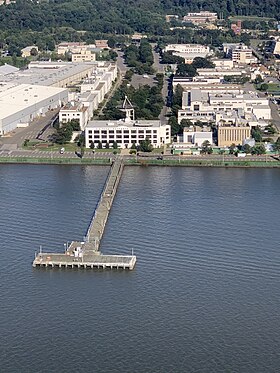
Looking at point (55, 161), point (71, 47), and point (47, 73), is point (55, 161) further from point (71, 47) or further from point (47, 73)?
point (71, 47)

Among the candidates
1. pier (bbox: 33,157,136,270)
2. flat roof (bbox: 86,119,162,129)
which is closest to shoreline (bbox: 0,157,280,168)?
flat roof (bbox: 86,119,162,129)

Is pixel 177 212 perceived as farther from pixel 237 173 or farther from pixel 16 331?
pixel 16 331

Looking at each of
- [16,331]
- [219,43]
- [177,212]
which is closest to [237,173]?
[177,212]

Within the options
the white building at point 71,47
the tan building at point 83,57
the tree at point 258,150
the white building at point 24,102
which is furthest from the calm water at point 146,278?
the white building at point 71,47

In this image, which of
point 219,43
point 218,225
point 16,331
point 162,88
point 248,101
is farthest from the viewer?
point 219,43

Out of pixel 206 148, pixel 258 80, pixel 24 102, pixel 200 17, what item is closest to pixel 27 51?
pixel 258 80
